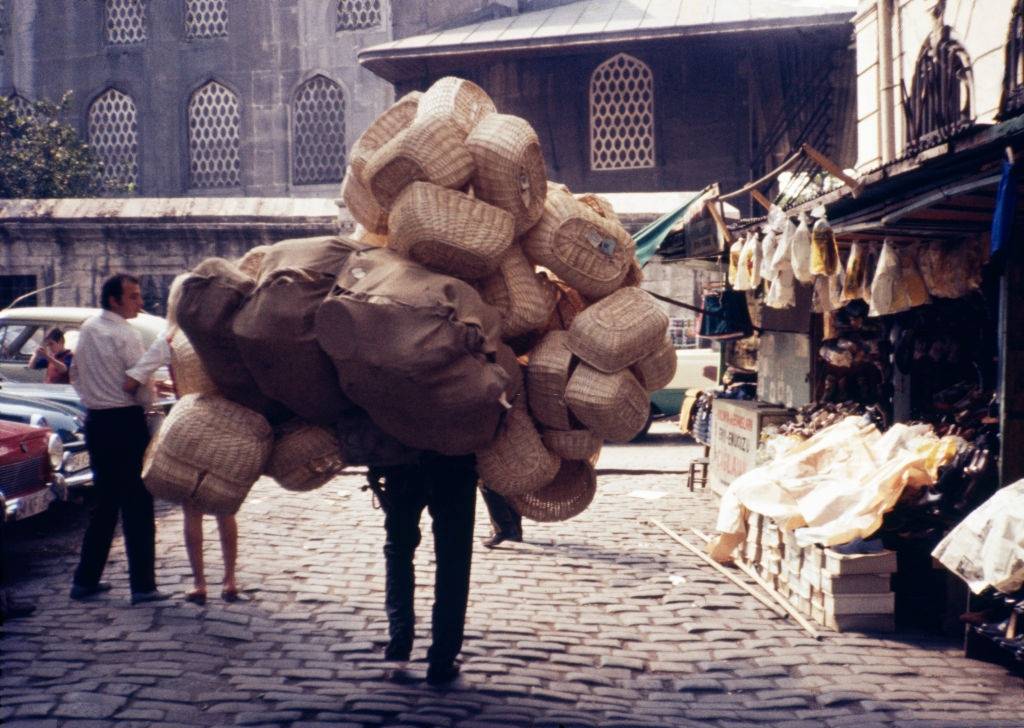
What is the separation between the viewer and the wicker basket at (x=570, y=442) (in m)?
5.18

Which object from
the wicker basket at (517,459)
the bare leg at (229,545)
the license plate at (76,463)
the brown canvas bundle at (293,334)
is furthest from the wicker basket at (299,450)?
the license plate at (76,463)

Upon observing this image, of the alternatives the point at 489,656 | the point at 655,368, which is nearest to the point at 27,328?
the point at 489,656

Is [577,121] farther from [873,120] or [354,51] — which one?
[873,120]

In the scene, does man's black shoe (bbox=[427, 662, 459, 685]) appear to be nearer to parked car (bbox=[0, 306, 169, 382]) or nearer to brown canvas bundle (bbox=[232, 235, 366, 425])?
brown canvas bundle (bbox=[232, 235, 366, 425])

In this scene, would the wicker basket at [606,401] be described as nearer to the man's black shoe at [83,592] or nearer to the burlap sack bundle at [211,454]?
the burlap sack bundle at [211,454]

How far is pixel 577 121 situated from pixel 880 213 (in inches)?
727

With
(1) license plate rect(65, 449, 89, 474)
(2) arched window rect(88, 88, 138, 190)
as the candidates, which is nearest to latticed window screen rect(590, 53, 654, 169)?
(2) arched window rect(88, 88, 138, 190)

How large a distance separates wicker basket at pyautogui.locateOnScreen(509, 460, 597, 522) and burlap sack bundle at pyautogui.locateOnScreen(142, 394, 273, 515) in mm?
1260

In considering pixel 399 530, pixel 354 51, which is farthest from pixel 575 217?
pixel 354 51

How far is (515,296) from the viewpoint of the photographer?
5152 millimetres

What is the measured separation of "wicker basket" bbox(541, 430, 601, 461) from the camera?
5176 mm

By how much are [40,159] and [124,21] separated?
640 cm

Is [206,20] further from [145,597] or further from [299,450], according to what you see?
[299,450]

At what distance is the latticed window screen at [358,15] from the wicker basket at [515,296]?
83.3 ft
